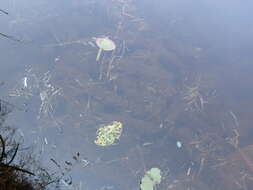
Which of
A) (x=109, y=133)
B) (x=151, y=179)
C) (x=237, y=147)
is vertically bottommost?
(x=151, y=179)

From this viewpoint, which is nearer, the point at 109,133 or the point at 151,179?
the point at 151,179

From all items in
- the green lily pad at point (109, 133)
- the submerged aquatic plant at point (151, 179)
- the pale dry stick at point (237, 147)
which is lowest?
the submerged aquatic plant at point (151, 179)

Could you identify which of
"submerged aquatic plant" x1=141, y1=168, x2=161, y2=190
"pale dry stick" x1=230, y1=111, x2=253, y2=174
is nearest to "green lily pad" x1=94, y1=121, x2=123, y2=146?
"submerged aquatic plant" x1=141, y1=168, x2=161, y2=190

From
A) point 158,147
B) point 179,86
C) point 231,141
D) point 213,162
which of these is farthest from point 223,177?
point 179,86

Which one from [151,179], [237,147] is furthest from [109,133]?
[237,147]

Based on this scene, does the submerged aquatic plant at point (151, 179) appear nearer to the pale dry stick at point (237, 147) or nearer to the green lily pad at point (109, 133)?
the green lily pad at point (109, 133)

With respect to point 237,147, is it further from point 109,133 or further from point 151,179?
point 109,133

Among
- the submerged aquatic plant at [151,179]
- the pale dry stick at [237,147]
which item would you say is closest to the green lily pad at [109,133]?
the submerged aquatic plant at [151,179]

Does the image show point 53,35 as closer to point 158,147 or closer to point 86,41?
point 86,41
